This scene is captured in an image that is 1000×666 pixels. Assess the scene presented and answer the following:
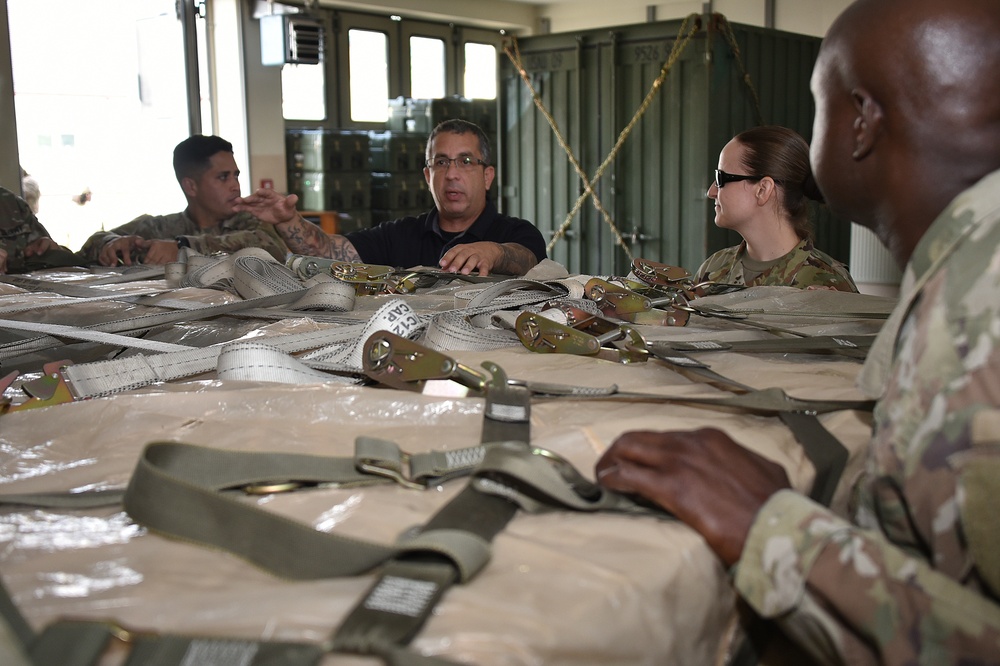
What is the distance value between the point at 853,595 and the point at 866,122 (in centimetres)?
56

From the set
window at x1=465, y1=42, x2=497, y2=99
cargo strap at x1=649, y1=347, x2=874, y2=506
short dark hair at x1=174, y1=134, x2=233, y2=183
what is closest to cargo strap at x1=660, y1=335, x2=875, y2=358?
cargo strap at x1=649, y1=347, x2=874, y2=506

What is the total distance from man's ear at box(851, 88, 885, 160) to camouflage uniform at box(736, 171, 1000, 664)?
152mm

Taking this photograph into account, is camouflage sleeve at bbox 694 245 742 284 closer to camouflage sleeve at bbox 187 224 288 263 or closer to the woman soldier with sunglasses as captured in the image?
the woman soldier with sunglasses

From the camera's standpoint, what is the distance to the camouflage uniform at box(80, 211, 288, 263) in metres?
3.48

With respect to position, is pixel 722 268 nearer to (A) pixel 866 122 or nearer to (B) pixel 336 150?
(A) pixel 866 122

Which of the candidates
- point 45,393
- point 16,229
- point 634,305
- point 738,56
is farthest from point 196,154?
point 738,56

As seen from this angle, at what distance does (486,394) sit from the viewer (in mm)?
1174

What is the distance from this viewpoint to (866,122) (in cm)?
108

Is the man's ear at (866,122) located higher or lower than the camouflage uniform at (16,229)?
higher

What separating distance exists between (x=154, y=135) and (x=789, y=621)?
11.5 metres

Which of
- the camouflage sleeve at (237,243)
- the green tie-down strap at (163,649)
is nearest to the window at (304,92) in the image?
the camouflage sleeve at (237,243)

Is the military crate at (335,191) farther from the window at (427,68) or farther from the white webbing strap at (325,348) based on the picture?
the white webbing strap at (325,348)

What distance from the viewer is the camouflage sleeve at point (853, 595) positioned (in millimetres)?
787

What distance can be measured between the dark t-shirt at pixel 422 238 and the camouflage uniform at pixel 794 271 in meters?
0.84
